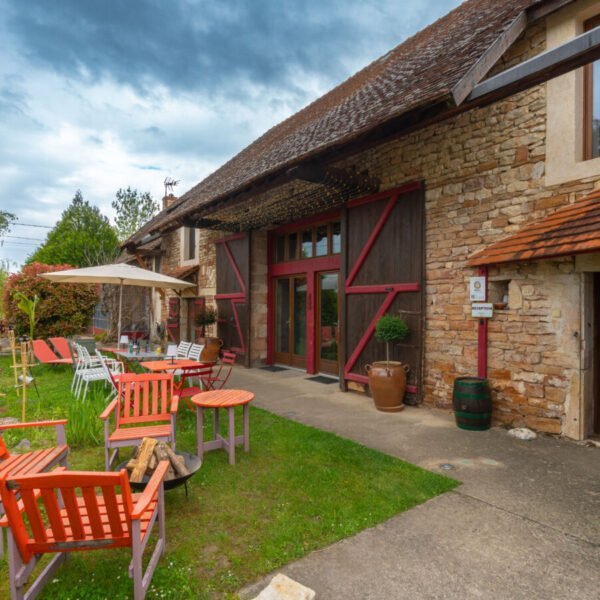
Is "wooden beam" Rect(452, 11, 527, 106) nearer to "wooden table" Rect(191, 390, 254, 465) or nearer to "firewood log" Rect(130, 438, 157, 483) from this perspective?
"wooden table" Rect(191, 390, 254, 465)

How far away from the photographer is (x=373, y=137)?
5.17 metres

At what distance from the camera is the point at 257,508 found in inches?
117

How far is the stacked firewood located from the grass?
32cm

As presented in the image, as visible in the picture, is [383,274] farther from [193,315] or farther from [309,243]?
[193,315]

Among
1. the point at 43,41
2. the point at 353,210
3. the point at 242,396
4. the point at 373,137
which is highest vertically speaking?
the point at 43,41

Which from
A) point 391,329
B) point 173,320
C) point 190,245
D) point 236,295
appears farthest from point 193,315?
point 391,329

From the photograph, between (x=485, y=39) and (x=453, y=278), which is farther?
(x=453, y=278)

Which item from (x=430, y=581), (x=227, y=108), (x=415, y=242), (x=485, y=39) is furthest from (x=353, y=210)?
(x=227, y=108)

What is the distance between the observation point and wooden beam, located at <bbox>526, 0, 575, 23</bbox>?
4500mm

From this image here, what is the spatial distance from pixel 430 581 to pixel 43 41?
933cm

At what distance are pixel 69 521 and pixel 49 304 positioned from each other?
1155 centimetres

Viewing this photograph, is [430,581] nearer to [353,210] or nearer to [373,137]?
[373,137]

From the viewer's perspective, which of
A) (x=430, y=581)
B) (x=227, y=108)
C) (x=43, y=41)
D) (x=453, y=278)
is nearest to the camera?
(x=430, y=581)

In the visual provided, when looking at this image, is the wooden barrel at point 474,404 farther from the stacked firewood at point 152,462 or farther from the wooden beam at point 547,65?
the stacked firewood at point 152,462
